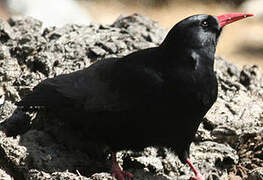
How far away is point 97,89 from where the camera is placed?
5449mm

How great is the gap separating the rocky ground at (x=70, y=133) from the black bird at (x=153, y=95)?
23cm

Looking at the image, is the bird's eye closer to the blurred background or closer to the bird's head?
Answer: the bird's head

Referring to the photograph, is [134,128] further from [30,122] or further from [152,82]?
[30,122]

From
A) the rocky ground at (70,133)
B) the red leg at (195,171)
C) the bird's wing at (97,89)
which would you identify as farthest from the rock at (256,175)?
the bird's wing at (97,89)

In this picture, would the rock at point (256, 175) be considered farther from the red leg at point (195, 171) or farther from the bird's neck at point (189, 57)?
the bird's neck at point (189, 57)

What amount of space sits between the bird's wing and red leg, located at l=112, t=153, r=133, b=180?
17.9 inches

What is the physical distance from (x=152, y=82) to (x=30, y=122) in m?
1.27

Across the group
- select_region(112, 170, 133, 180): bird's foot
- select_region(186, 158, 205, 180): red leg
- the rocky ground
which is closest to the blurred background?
the rocky ground

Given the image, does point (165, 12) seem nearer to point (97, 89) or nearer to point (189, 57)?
point (97, 89)

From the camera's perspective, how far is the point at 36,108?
5719 mm

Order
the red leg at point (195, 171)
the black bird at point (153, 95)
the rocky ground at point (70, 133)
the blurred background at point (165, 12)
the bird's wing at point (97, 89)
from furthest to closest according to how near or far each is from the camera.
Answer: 1. the blurred background at point (165, 12)
2. the red leg at point (195, 171)
3. the rocky ground at point (70, 133)
4. the bird's wing at point (97, 89)
5. the black bird at point (153, 95)

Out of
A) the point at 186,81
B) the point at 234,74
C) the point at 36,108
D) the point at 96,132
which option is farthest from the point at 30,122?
the point at 234,74

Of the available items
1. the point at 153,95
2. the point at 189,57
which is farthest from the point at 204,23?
the point at 153,95

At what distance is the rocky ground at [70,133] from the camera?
5305 millimetres
